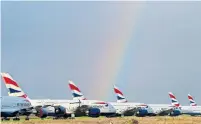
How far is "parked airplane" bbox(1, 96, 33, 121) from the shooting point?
6461cm

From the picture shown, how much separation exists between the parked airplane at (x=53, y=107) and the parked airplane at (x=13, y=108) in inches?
151

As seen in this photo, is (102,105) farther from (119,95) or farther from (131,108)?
(119,95)

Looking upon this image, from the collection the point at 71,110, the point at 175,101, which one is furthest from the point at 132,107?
the point at 175,101

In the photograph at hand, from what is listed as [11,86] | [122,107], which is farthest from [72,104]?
[122,107]

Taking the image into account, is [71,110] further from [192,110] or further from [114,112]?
[192,110]

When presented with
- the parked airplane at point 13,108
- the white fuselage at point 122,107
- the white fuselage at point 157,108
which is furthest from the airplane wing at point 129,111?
the parked airplane at point 13,108

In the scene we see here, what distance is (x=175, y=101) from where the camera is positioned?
148 meters

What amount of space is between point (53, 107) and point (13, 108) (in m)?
9.97

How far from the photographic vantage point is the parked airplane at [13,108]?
64.6 meters

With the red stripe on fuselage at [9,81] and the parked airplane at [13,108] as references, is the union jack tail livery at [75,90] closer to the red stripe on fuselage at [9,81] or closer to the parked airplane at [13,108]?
the red stripe on fuselage at [9,81]

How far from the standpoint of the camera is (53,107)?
74500mm

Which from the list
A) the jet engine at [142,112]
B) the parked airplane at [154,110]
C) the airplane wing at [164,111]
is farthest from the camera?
the airplane wing at [164,111]

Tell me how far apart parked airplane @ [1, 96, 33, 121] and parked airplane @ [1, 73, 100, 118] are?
384cm

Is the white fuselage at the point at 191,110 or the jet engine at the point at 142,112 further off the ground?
the white fuselage at the point at 191,110
